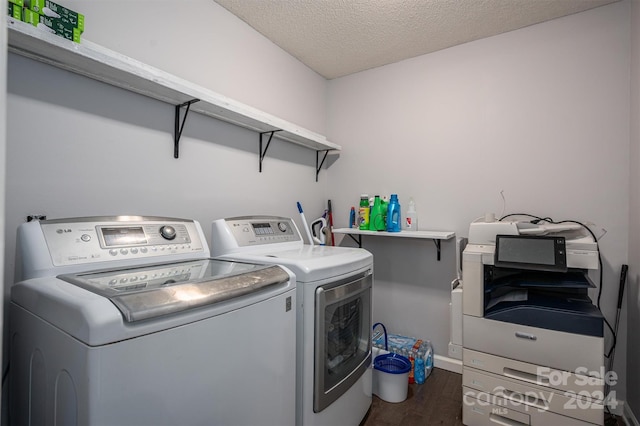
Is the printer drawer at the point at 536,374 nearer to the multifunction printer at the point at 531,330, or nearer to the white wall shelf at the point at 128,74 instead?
the multifunction printer at the point at 531,330

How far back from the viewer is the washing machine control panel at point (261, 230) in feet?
5.79

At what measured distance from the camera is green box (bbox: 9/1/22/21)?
1076 mm

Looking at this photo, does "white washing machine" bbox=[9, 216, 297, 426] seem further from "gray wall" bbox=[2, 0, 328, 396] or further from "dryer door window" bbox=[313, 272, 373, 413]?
"gray wall" bbox=[2, 0, 328, 396]

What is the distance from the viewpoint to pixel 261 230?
1.91m

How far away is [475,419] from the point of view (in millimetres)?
1793

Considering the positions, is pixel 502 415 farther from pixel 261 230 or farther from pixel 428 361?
pixel 261 230

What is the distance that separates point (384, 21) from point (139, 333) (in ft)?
7.74

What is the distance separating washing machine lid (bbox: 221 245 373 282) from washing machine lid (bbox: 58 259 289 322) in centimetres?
11

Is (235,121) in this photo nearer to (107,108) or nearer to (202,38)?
(202,38)

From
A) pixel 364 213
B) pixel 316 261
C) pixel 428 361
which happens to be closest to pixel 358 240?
pixel 364 213

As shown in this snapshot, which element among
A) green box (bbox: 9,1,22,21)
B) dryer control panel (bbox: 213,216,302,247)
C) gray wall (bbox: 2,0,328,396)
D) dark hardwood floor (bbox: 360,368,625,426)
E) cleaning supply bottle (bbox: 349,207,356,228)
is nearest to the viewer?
green box (bbox: 9,1,22,21)

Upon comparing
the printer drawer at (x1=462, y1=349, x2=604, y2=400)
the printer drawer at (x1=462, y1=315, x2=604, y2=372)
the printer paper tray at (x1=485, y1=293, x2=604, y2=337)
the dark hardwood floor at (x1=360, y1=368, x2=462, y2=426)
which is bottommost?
the dark hardwood floor at (x1=360, y1=368, x2=462, y2=426)

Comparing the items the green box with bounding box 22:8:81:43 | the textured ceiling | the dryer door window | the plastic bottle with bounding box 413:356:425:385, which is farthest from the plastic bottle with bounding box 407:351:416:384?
the green box with bounding box 22:8:81:43

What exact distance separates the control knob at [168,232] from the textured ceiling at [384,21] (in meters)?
1.56
